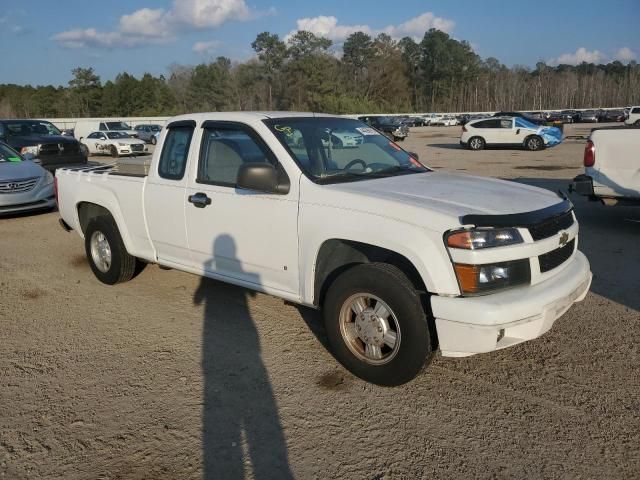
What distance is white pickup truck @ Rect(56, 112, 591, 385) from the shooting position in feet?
10.4

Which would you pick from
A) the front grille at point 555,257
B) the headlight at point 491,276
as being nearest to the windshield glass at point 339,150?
the headlight at point 491,276

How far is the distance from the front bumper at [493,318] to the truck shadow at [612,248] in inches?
88.0

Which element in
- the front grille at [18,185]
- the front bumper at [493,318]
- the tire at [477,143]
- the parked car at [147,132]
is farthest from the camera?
the parked car at [147,132]

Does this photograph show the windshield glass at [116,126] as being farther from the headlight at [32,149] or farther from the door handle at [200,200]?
the door handle at [200,200]

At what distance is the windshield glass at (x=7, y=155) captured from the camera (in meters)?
10.5

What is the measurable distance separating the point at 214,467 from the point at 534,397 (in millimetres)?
2076

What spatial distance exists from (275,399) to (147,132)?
37.6 m

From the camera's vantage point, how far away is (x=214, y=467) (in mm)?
2836

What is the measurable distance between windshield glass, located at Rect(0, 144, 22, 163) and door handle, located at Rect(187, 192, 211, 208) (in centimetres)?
782

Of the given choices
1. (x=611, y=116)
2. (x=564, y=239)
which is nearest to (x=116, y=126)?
(x=564, y=239)

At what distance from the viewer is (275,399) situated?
3.51 metres

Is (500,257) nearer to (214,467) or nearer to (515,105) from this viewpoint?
(214,467)

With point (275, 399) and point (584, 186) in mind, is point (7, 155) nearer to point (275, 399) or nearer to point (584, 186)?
point (275, 399)

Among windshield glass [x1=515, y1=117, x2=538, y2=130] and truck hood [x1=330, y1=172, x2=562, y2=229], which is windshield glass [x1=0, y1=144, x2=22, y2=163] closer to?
truck hood [x1=330, y1=172, x2=562, y2=229]
